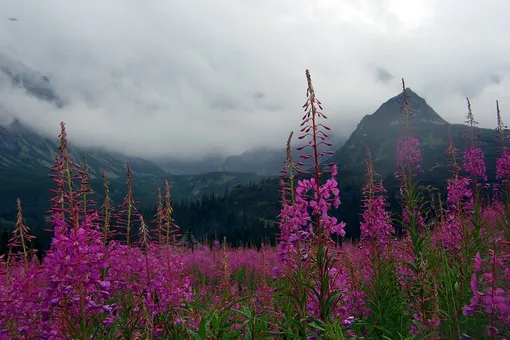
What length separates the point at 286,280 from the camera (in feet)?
17.2

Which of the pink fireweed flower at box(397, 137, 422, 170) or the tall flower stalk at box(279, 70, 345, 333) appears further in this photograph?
the pink fireweed flower at box(397, 137, 422, 170)

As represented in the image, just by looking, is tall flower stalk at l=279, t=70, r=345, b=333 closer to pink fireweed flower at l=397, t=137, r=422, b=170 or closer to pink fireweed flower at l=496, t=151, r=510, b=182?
pink fireweed flower at l=397, t=137, r=422, b=170

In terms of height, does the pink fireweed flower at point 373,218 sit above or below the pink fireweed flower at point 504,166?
below

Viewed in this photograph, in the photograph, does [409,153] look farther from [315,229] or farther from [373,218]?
[315,229]

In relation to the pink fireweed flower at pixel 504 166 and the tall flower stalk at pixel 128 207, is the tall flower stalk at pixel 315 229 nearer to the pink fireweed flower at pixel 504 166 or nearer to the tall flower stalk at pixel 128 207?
the tall flower stalk at pixel 128 207

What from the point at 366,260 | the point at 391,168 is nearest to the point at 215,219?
the point at 391,168

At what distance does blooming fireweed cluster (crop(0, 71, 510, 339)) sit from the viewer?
11.6 feet

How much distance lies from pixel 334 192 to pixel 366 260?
3647 millimetres

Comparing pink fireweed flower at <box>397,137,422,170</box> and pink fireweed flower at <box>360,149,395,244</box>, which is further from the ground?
pink fireweed flower at <box>397,137,422,170</box>

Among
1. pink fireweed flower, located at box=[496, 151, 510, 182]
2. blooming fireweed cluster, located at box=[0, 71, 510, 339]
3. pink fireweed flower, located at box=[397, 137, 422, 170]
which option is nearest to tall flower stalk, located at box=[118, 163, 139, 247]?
blooming fireweed cluster, located at box=[0, 71, 510, 339]

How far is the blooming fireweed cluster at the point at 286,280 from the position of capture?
11.6ft

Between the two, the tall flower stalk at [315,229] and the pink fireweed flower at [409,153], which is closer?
the tall flower stalk at [315,229]

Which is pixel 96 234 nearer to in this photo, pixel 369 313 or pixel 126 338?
pixel 126 338

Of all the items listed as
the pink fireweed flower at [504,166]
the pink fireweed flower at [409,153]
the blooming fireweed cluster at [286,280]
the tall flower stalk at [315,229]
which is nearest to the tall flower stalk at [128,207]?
the blooming fireweed cluster at [286,280]
